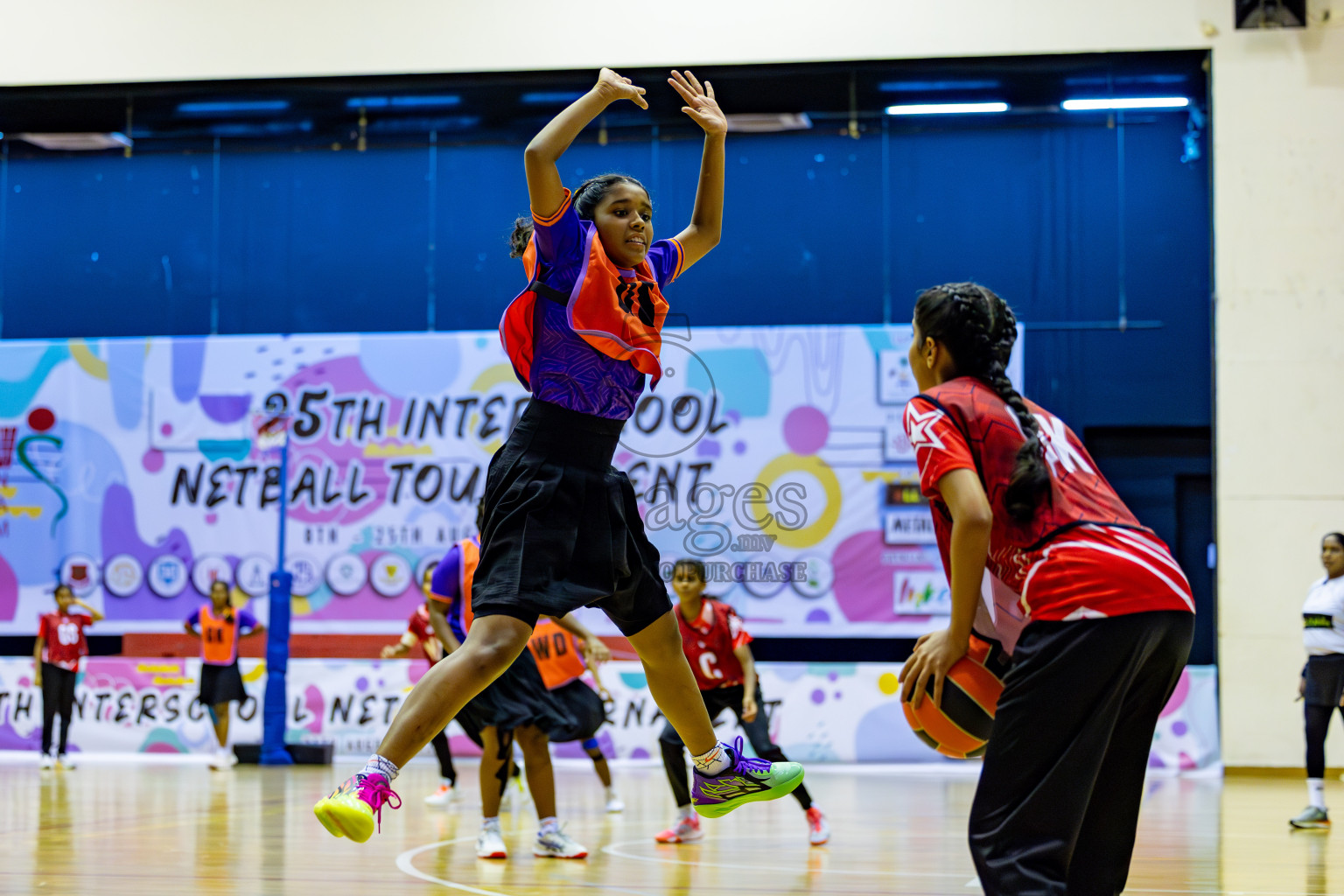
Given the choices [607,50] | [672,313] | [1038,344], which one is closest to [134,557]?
[672,313]

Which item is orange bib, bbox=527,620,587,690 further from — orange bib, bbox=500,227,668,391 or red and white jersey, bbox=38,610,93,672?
red and white jersey, bbox=38,610,93,672

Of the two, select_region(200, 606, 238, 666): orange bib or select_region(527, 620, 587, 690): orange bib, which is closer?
select_region(527, 620, 587, 690): orange bib

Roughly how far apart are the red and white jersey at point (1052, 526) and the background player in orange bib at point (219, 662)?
9.38 meters

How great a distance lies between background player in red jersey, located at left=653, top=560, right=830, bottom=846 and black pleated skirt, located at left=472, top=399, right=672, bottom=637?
11.6 ft

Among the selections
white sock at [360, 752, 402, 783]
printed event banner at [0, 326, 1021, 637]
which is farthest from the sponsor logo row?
white sock at [360, 752, 402, 783]

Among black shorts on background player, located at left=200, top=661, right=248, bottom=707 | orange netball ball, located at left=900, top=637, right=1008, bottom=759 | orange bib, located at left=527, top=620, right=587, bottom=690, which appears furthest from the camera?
black shorts on background player, located at left=200, top=661, right=248, bottom=707

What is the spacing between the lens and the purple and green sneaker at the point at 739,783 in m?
3.29

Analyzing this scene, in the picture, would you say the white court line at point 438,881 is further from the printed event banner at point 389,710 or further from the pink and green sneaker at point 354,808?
the printed event banner at point 389,710

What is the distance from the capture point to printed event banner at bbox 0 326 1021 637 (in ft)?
36.8

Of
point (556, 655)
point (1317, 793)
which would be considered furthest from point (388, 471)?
point (1317, 793)

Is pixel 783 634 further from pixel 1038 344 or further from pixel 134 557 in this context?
pixel 134 557

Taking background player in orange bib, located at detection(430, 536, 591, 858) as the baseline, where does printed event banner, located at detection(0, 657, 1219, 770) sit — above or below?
below

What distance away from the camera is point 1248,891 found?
16.4 feet

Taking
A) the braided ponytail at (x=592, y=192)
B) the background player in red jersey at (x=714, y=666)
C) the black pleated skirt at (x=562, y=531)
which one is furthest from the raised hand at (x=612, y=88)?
the background player in red jersey at (x=714, y=666)
